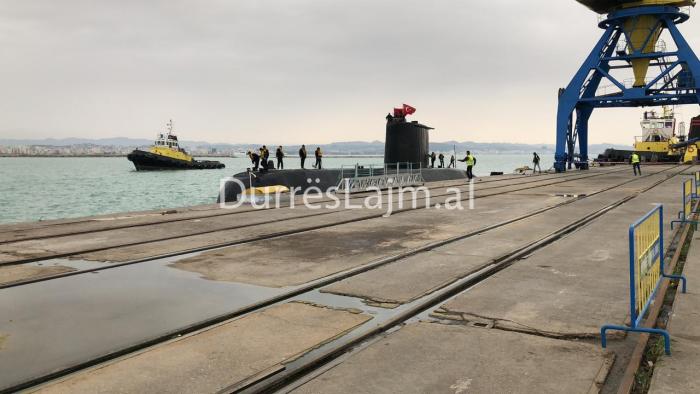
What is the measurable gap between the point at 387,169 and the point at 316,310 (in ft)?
82.2

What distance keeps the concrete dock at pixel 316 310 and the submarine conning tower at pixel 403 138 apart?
19.0m

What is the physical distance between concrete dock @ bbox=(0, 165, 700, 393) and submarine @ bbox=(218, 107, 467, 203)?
13098 millimetres

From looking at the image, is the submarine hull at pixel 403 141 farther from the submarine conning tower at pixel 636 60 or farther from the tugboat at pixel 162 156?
the tugboat at pixel 162 156

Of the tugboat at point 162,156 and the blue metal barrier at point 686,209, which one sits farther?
the tugboat at point 162,156

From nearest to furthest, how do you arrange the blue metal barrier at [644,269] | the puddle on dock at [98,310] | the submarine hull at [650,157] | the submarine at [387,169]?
the puddle on dock at [98,310]
the blue metal barrier at [644,269]
the submarine at [387,169]
the submarine hull at [650,157]

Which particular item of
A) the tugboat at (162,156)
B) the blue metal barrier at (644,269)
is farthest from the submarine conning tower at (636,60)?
the tugboat at (162,156)

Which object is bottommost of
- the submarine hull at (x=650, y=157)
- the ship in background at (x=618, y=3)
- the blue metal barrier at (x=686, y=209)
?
the blue metal barrier at (x=686, y=209)

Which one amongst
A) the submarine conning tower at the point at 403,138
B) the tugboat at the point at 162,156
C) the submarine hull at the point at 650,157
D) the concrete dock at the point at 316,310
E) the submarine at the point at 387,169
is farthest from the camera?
the tugboat at the point at 162,156

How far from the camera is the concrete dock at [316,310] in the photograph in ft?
15.9

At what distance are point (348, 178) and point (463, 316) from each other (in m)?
21.0

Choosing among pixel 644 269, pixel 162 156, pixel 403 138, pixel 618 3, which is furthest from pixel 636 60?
pixel 162 156

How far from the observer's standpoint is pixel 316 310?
6.86 m

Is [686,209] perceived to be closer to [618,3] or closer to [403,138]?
[403,138]

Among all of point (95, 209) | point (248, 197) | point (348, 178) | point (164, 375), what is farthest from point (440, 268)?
point (95, 209)
